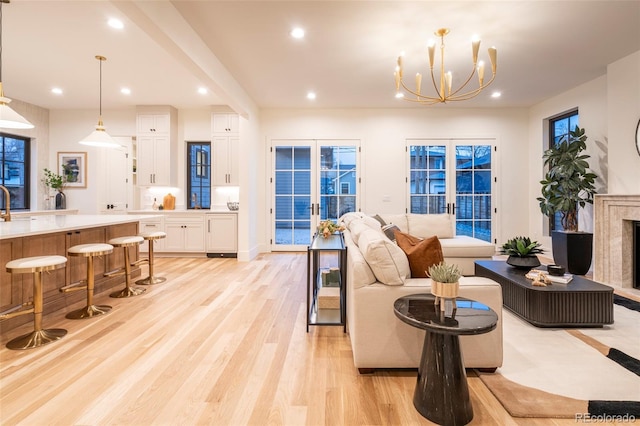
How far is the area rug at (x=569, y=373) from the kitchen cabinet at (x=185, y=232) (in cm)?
518

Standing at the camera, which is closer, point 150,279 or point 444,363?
point 444,363

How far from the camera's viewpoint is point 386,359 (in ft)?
6.68

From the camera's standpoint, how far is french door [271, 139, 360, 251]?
658 cm

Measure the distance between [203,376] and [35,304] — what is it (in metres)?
1.65

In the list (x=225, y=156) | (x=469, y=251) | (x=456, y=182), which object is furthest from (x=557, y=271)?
(x=225, y=156)

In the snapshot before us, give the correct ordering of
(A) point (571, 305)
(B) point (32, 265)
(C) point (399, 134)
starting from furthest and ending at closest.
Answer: (C) point (399, 134)
(A) point (571, 305)
(B) point (32, 265)

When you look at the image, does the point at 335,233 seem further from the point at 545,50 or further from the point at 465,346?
the point at 545,50

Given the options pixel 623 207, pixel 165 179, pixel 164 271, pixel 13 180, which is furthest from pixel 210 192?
pixel 623 207

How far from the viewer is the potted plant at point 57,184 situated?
6380 mm

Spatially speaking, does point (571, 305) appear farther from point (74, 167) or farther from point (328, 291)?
point (74, 167)

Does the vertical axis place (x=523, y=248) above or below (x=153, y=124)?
below

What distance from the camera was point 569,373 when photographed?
2.04 metres

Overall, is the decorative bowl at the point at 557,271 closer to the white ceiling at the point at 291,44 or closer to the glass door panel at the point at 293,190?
the white ceiling at the point at 291,44

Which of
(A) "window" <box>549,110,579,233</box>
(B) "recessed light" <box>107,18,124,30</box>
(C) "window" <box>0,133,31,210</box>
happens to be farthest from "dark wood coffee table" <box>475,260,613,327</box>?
(C) "window" <box>0,133,31,210</box>
